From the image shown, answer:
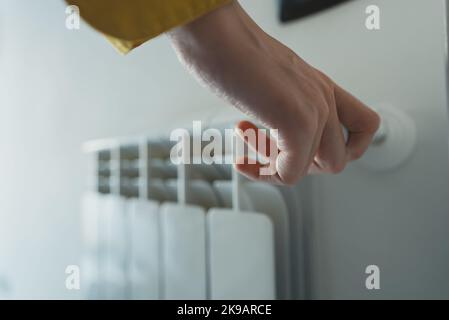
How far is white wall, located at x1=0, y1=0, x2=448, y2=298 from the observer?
51 cm

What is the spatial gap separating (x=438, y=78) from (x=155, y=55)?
599 mm

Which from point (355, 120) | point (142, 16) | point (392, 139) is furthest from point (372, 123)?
point (392, 139)

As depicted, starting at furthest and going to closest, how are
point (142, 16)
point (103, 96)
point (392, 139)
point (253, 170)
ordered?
point (103, 96), point (392, 139), point (253, 170), point (142, 16)

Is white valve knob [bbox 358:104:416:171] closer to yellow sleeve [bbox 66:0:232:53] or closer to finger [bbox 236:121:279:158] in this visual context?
finger [bbox 236:121:279:158]

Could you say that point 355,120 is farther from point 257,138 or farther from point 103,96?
point 103,96

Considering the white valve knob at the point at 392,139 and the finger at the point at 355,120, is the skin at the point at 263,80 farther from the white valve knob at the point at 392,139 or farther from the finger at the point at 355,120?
the white valve knob at the point at 392,139

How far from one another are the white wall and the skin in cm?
27

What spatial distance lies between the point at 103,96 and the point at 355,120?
1009 millimetres

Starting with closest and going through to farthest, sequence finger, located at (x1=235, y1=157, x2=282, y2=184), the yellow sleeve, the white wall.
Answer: the yellow sleeve
finger, located at (x1=235, y1=157, x2=282, y2=184)
the white wall

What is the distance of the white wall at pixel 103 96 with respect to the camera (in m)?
0.51

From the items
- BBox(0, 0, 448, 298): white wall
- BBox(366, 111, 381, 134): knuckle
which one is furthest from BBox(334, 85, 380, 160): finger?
BBox(0, 0, 448, 298): white wall

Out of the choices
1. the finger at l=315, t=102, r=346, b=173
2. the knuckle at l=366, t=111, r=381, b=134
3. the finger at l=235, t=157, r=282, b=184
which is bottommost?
the finger at l=235, t=157, r=282, b=184

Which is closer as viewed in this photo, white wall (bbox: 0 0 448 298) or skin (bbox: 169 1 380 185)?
skin (bbox: 169 1 380 185)

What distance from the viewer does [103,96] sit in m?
1.19
